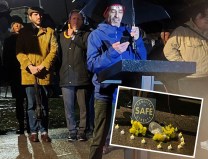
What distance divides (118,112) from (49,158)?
2742 millimetres

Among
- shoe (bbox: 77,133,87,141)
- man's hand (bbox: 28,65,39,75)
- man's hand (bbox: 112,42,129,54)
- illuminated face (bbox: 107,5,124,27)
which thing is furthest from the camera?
shoe (bbox: 77,133,87,141)

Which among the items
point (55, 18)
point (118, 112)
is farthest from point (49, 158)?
point (55, 18)

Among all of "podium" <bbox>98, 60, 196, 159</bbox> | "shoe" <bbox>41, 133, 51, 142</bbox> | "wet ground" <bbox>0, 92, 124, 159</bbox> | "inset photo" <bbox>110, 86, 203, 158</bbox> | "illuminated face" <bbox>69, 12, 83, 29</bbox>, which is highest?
"illuminated face" <bbox>69, 12, 83, 29</bbox>

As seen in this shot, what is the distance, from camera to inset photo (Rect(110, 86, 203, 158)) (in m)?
2.07

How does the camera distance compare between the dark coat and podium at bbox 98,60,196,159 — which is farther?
the dark coat

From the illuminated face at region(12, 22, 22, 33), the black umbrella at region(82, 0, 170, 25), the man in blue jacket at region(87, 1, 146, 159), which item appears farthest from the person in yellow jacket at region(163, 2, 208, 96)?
the illuminated face at region(12, 22, 22, 33)

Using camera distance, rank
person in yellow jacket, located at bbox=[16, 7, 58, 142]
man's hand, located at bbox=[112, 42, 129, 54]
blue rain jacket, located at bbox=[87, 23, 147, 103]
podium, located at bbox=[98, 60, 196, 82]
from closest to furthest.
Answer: podium, located at bbox=[98, 60, 196, 82] < man's hand, located at bbox=[112, 42, 129, 54] < blue rain jacket, located at bbox=[87, 23, 147, 103] < person in yellow jacket, located at bbox=[16, 7, 58, 142]

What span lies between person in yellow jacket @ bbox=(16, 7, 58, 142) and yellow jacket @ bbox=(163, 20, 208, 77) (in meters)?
2.08

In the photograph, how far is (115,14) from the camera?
9.82 ft

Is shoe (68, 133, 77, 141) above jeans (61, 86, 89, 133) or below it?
below

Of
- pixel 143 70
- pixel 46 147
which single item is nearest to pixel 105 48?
pixel 143 70

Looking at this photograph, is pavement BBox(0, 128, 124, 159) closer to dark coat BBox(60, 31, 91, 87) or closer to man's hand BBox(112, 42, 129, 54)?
dark coat BBox(60, 31, 91, 87)

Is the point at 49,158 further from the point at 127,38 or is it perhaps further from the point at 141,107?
the point at 141,107

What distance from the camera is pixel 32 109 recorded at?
5.38 metres
